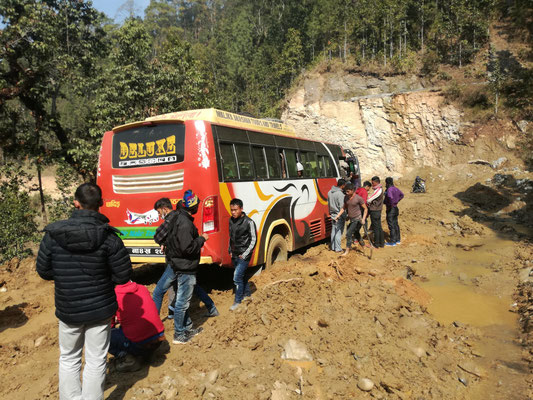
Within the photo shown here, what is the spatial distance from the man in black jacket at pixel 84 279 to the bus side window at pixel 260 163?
421 cm

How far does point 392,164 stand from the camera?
2756 cm

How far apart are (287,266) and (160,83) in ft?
38.1

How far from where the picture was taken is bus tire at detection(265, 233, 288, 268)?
7140 mm

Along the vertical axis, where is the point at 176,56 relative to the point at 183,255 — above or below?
above

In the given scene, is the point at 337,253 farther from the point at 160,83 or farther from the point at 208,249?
the point at 160,83

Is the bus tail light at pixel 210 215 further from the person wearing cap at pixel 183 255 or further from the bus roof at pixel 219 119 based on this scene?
the bus roof at pixel 219 119

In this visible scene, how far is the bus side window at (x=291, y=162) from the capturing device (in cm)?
823

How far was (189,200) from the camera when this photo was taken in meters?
4.48

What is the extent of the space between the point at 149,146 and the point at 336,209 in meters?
4.75

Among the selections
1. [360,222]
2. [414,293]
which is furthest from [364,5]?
[414,293]

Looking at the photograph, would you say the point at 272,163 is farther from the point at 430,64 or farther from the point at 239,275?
the point at 430,64

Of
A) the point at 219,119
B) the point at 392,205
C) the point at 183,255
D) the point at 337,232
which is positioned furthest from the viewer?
the point at 392,205

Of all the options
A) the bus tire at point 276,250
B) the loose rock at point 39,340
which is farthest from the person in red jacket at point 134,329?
the bus tire at point 276,250

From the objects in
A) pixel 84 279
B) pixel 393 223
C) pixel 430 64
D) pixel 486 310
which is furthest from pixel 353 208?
pixel 430 64
